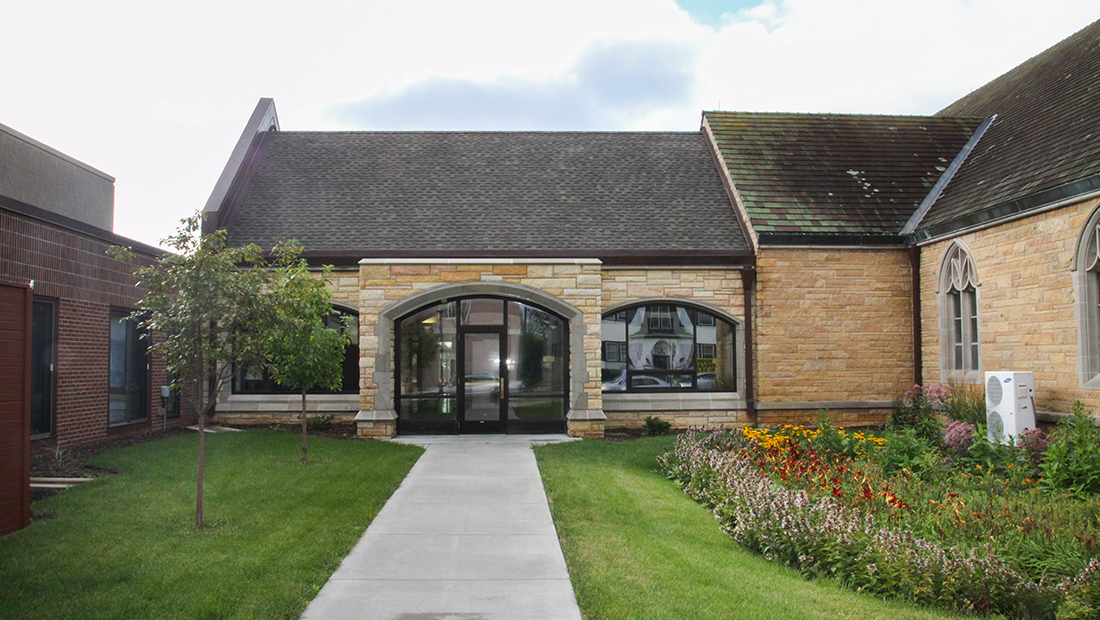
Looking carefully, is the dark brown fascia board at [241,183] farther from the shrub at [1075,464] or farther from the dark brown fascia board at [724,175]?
the shrub at [1075,464]

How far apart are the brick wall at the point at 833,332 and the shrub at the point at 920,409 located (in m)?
0.41

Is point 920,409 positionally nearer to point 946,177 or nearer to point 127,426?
point 946,177

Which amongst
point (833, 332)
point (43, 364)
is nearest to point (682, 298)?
point (833, 332)

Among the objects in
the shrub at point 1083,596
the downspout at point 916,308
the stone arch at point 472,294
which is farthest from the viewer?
the downspout at point 916,308

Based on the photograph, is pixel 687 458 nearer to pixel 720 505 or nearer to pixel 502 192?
pixel 720 505

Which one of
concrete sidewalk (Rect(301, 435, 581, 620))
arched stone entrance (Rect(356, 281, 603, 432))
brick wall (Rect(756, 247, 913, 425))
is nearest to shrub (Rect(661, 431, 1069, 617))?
concrete sidewalk (Rect(301, 435, 581, 620))

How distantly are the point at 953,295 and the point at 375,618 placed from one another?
13930 millimetres

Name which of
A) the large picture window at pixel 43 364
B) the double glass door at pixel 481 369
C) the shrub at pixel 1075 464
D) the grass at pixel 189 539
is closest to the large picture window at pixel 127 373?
the large picture window at pixel 43 364

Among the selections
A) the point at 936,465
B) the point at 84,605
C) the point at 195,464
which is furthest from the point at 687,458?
the point at 84,605

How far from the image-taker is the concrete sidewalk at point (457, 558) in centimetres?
601

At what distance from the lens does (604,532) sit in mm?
8156

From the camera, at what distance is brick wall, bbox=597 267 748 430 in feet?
54.5

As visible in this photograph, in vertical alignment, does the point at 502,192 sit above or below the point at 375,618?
above

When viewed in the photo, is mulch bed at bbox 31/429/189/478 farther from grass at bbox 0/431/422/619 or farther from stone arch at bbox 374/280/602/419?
stone arch at bbox 374/280/602/419
